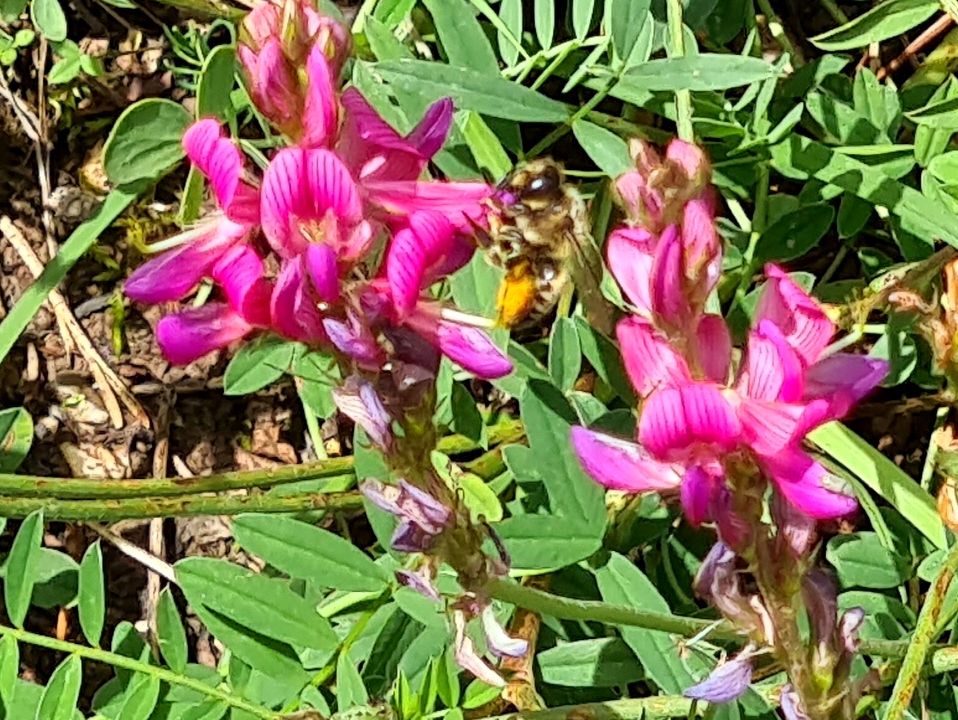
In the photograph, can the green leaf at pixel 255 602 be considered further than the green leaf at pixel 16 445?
No

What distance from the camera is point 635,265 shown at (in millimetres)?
1129

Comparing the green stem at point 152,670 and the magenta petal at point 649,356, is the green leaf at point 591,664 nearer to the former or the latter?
the green stem at point 152,670

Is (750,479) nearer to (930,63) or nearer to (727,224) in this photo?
(727,224)

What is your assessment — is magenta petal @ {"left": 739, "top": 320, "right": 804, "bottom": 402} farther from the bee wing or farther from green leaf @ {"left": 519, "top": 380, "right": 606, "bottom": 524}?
green leaf @ {"left": 519, "top": 380, "right": 606, "bottom": 524}

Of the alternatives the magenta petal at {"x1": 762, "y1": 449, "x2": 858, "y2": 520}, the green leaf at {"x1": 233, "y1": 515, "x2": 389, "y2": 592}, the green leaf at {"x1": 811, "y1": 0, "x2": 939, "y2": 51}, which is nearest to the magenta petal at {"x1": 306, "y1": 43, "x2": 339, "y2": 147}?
the magenta petal at {"x1": 762, "y1": 449, "x2": 858, "y2": 520}

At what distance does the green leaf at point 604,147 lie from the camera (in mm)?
1764

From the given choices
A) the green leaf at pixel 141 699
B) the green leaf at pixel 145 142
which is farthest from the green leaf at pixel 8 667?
the green leaf at pixel 145 142

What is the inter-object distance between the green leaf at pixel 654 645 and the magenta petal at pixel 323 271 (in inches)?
26.7

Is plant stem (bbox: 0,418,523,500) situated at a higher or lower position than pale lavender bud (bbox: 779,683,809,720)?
lower

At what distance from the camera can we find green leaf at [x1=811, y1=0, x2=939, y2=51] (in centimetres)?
194

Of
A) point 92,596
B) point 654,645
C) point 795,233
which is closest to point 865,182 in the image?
point 795,233

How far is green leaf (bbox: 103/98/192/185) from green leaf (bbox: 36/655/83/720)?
0.63 meters

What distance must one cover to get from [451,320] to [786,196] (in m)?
0.97

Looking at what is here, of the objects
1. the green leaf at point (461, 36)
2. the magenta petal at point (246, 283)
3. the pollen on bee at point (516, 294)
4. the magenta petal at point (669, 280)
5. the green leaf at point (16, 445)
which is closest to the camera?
the magenta petal at point (669, 280)
